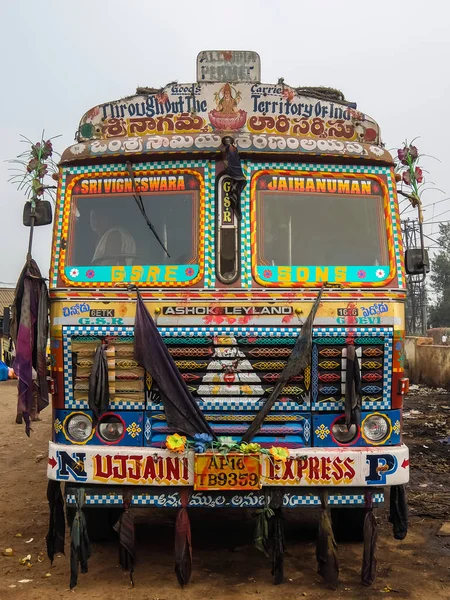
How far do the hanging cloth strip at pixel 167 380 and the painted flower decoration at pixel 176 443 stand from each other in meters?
0.07

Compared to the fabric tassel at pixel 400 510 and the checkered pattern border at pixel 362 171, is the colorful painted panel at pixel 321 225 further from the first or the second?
the fabric tassel at pixel 400 510

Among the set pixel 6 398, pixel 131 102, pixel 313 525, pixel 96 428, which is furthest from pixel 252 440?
pixel 6 398

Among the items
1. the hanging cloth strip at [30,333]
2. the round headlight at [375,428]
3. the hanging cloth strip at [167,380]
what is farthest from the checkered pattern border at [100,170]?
the round headlight at [375,428]

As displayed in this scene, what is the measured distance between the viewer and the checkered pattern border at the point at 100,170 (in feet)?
16.2

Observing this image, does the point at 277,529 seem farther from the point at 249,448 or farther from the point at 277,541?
the point at 249,448

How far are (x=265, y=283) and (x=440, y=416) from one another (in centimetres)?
941

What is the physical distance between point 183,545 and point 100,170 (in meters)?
2.64

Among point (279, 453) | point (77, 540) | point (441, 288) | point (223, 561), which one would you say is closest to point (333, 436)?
point (279, 453)

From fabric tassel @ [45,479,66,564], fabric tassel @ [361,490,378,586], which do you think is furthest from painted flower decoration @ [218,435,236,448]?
fabric tassel @ [45,479,66,564]

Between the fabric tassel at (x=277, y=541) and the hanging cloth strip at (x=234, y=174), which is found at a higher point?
the hanging cloth strip at (x=234, y=174)

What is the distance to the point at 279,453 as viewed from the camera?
4535 mm

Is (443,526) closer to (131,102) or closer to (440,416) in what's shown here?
(131,102)

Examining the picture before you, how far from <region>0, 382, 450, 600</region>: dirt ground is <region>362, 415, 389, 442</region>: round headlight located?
1029mm

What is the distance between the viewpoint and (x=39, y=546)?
5719 mm
